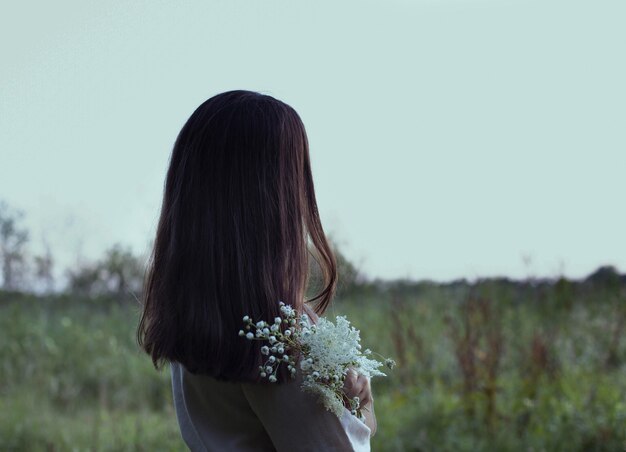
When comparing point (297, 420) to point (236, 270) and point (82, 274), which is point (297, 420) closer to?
point (236, 270)

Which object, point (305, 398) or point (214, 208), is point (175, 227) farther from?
point (305, 398)

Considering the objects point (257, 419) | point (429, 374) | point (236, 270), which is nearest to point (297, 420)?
point (257, 419)

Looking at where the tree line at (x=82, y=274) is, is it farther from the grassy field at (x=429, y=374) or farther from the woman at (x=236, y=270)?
the woman at (x=236, y=270)

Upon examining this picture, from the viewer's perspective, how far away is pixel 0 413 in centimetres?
649

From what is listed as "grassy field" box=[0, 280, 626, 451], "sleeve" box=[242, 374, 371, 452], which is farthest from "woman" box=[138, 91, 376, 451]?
"grassy field" box=[0, 280, 626, 451]

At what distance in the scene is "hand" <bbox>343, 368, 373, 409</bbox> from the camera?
2.10 meters

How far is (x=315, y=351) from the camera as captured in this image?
2.00 m

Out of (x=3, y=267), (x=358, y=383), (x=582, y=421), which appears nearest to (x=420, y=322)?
(x=582, y=421)

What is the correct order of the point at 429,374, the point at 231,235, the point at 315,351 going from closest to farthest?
1. the point at 315,351
2. the point at 231,235
3. the point at 429,374

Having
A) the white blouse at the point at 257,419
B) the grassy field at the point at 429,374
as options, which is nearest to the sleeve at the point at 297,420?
the white blouse at the point at 257,419

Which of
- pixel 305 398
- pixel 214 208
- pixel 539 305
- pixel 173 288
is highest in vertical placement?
pixel 214 208

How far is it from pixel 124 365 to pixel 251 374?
6165mm

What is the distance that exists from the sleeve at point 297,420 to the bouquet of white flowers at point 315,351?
0.03 meters

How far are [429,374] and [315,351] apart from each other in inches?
211
